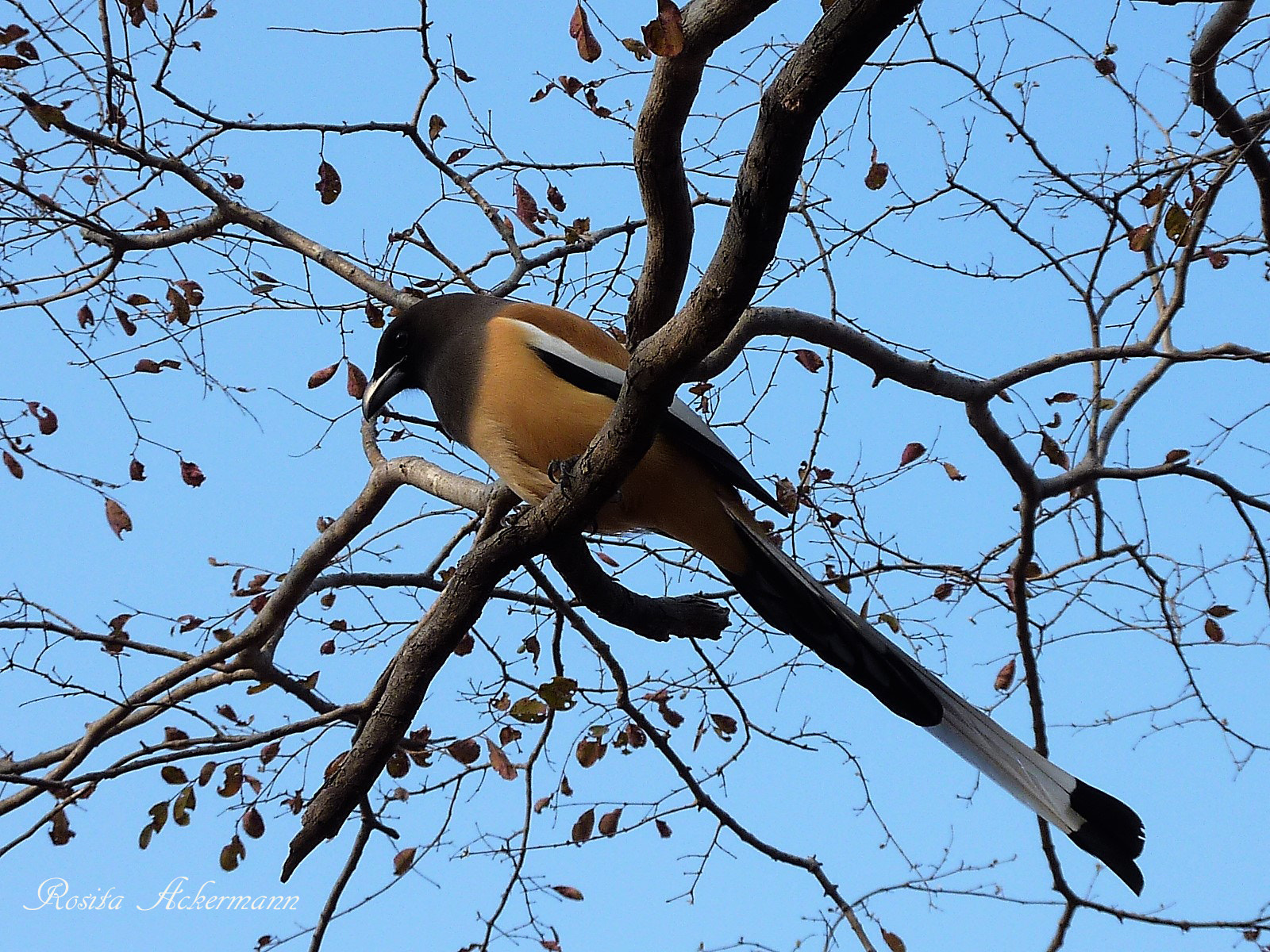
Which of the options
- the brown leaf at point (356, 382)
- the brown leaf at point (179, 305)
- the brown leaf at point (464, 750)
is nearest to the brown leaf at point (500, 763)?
the brown leaf at point (464, 750)

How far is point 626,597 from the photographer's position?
10.9 ft

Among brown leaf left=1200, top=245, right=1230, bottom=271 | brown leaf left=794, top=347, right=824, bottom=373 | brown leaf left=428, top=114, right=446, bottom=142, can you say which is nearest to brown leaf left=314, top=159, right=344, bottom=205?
brown leaf left=428, top=114, right=446, bottom=142

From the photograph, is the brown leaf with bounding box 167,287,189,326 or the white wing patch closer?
the white wing patch

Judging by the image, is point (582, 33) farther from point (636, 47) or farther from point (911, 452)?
point (911, 452)

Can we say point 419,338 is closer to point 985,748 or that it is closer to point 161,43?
point 161,43

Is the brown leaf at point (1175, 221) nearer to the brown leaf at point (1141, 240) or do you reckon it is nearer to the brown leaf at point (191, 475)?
the brown leaf at point (1141, 240)

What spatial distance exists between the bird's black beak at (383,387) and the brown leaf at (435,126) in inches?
40.5

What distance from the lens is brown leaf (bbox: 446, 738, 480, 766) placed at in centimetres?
391

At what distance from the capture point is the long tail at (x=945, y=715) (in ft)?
9.93

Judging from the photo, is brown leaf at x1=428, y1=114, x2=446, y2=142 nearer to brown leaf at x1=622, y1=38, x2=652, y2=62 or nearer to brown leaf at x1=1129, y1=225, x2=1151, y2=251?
brown leaf at x1=622, y1=38, x2=652, y2=62

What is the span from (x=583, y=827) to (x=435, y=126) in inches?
111

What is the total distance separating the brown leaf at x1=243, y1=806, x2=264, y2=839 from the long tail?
201 centimetres

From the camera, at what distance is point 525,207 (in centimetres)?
425

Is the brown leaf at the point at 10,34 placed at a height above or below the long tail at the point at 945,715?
above
